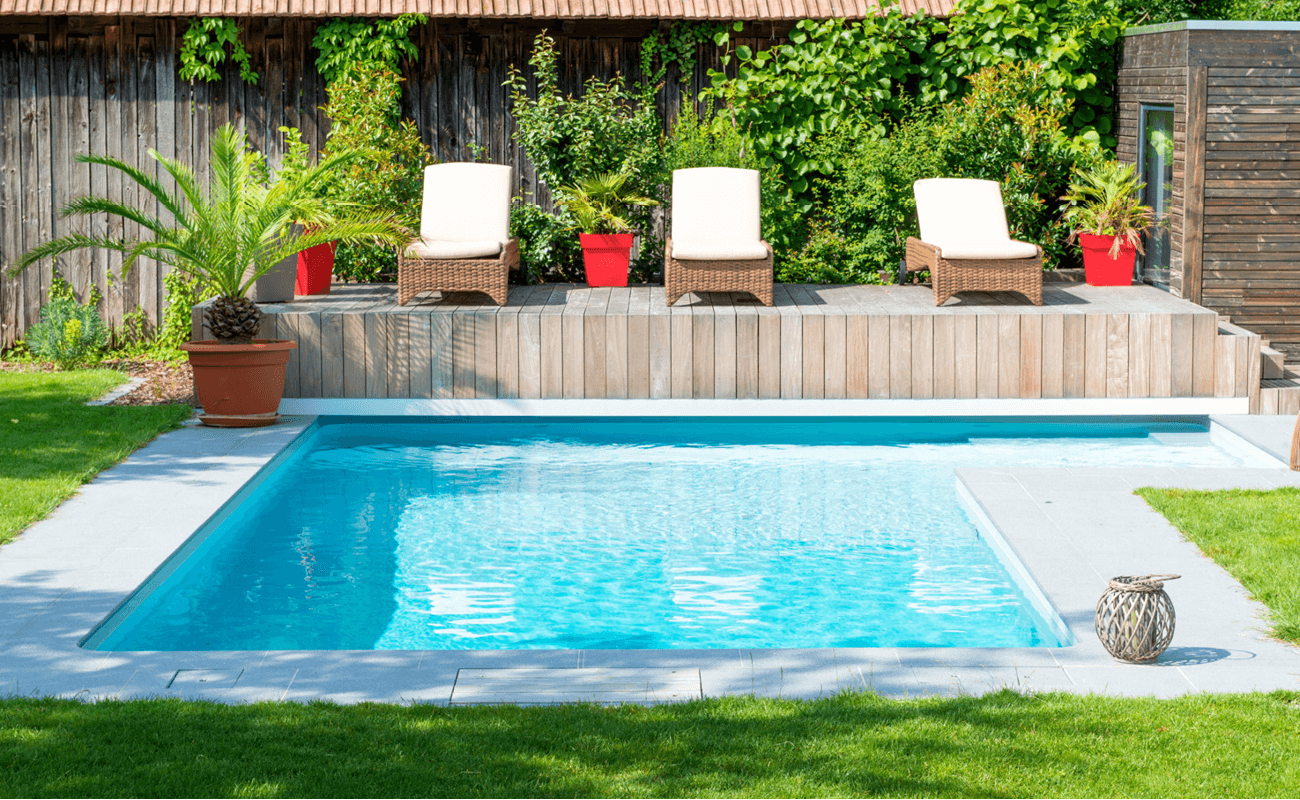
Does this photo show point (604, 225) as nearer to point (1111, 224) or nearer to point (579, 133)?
point (579, 133)

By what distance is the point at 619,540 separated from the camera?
6676mm

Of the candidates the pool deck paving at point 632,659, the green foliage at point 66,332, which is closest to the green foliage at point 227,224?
the green foliage at point 66,332

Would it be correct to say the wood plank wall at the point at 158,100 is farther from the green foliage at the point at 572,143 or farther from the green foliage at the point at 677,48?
the green foliage at the point at 572,143

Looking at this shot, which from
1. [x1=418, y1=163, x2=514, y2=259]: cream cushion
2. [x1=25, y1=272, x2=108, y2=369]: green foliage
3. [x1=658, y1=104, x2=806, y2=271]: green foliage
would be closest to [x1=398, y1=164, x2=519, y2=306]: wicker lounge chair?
[x1=418, y1=163, x2=514, y2=259]: cream cushion

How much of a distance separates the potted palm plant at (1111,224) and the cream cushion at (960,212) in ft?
2.61

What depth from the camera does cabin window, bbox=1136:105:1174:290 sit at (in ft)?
33.9

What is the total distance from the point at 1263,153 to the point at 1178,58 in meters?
0.88

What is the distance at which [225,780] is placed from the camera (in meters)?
3.45

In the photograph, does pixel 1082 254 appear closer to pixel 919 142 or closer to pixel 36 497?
pixel 919 142

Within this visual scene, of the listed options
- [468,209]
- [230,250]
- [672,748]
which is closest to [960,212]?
[468,209]

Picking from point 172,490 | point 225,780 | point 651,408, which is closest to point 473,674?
point 225,780

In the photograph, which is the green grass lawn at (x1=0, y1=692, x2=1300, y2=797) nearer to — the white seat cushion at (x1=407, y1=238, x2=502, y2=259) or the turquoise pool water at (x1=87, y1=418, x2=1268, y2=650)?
the turquoise pool water at (x1=87, y1=418, x2=1268, y2=650)

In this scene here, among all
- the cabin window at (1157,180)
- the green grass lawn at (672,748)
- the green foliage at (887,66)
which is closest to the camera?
the green grass lawn at (672,748)

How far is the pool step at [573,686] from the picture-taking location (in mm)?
4125
